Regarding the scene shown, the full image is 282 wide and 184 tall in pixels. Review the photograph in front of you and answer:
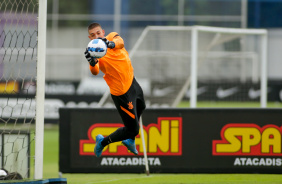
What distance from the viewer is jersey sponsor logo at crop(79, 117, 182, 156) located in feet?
33.0

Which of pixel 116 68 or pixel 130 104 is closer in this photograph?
pixel 116 68

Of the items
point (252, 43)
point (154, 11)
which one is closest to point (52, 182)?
point (154, 11)

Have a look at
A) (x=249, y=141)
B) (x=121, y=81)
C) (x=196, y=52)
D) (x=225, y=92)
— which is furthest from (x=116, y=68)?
(x=225, y=92)

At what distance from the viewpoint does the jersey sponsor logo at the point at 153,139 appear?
10055 mm

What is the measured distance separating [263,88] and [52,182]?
728 centimetres

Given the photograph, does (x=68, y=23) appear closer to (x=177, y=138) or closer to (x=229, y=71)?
(x=229, y=71)

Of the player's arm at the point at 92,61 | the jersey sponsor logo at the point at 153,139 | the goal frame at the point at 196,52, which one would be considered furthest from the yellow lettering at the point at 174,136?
the player's arm at the point at 92,61

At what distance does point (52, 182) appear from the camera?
7.41 m

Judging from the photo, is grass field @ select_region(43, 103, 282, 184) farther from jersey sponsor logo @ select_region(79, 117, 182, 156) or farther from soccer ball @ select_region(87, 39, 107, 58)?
soccer ball @ select_region(87, 39, 107, 58)

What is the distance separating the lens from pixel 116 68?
7.61 meters

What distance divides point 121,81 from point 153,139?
2.61 meters

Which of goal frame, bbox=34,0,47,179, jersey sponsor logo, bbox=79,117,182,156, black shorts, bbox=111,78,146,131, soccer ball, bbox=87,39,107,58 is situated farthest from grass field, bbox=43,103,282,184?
soccer ball, bbox=87,39,107,58

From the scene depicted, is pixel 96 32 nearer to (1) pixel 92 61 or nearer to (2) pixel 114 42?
(2) pixel 114 42

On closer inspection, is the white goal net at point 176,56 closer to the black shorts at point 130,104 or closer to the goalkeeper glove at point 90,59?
the black shorts at point 130,104
